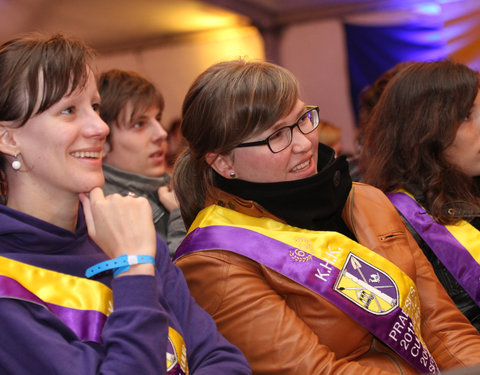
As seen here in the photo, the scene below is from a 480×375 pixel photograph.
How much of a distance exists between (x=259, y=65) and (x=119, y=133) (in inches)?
46.0

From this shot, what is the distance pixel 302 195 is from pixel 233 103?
14.2 inches

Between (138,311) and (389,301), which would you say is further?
(389,301)

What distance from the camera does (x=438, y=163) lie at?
2336mm

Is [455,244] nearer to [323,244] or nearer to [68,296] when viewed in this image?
[323,244]

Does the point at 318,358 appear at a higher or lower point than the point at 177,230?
higher

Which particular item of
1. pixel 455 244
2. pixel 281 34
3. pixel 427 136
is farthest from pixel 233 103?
pixel 281 34

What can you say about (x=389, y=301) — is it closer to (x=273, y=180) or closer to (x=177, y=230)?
(x=273, y=180)

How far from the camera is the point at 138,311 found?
124 centimetres

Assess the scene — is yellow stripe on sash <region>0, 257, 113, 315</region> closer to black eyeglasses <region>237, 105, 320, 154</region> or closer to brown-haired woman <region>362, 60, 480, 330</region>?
black eyeglasses <region>237, 105, 320, 154</region>

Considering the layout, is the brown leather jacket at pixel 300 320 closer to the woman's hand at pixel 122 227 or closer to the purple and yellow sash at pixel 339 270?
the purple and yellow sash at pixel 339 270

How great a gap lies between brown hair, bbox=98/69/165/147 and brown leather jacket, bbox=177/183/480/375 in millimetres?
1086

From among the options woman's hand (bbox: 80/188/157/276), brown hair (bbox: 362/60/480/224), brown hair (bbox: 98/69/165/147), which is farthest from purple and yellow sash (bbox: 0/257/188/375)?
brown hair (bbox: 98/69/165/147)

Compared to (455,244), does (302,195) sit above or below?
above

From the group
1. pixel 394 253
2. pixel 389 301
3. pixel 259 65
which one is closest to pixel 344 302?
pixel 389 301
